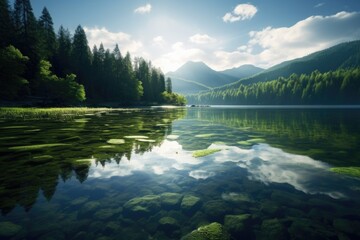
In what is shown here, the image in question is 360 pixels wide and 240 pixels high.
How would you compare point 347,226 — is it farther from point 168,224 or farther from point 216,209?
point 168,224

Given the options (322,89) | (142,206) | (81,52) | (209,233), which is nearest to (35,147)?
(142,206)

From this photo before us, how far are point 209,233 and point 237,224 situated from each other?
0.83m

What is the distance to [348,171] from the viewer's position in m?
8.74

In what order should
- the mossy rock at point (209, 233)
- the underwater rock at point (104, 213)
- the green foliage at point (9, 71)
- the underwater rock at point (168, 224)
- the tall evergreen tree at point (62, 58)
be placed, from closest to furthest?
the mossy rock at point (209, 233) → the underwater rock at point (168, 224) → the underwater rock at point (104, 213) → the green foliage at point (9, 71) → the tall evergreen tree at point (62, 58)

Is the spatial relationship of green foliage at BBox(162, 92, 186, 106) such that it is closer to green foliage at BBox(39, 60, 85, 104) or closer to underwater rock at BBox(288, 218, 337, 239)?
green foliage at BBox(39, 60, 85, 104)

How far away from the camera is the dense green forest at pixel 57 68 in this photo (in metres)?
45.1

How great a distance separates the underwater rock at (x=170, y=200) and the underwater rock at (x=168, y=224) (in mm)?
645

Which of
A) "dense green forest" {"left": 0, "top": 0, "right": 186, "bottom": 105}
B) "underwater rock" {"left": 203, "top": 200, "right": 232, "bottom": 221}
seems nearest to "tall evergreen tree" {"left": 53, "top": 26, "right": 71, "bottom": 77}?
"dense green forest" {"left": 0, "top": 0, "right": 186, "bottom": 105}

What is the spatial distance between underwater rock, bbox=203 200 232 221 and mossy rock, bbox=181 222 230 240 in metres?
0.46

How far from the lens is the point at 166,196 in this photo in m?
6.52

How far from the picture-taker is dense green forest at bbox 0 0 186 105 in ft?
148

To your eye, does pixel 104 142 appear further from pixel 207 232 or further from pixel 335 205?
pixel 335 205

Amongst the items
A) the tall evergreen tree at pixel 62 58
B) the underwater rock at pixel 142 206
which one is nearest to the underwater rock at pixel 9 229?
the underwater rock at pixel 142 206

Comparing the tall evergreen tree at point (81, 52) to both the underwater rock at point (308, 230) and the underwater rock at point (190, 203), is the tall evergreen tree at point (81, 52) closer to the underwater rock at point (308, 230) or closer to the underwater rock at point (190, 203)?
the underwater rock at point (190, 203)
